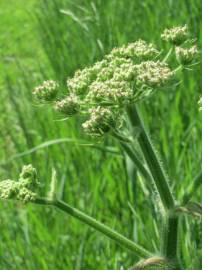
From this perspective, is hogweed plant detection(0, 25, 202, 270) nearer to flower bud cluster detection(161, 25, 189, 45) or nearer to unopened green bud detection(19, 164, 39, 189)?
unopened green bud detection(19, 164, 39, 189)

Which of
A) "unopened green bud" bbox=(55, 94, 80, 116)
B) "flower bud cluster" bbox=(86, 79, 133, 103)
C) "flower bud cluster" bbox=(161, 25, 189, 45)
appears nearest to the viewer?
"flower bud cluster" bbox=(86, 79, 133, 103)

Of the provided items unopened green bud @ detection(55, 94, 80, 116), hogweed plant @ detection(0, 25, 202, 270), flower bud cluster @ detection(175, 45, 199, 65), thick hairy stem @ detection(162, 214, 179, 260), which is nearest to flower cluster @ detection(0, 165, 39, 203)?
hogweed plant @ detection(0, 25, 202, 270)

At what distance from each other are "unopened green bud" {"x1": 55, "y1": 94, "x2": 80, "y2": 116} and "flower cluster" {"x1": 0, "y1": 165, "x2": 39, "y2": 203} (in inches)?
5.5

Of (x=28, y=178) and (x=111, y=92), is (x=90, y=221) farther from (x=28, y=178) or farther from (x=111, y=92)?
(x=111, y=92)

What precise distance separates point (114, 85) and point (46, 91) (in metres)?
0.24

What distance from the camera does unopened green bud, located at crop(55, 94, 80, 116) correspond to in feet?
4.18

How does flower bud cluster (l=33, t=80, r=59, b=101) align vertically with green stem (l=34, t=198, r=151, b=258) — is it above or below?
above

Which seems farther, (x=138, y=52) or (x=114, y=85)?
(x=138, y=52)

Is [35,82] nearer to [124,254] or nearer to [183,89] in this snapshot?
[183,89]

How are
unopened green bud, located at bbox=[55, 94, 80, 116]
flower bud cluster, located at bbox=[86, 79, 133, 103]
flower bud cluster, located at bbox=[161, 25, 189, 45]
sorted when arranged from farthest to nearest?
1. flower bud cluster, located at bbox=[161, 25, 189, 45]
2. unopened green bud, located at bbox=[55, 94, 80, 116]
3. flower bud cluster, located at bbox=[86, 79, 133, 103]

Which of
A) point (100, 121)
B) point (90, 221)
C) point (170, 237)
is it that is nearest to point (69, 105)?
point (100, 121)

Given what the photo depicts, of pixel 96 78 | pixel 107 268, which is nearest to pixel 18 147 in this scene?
pixel 107 268

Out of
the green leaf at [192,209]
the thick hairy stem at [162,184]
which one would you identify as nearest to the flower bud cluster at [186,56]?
the thick hairy stem at [162,184]

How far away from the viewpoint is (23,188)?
3.97ft
